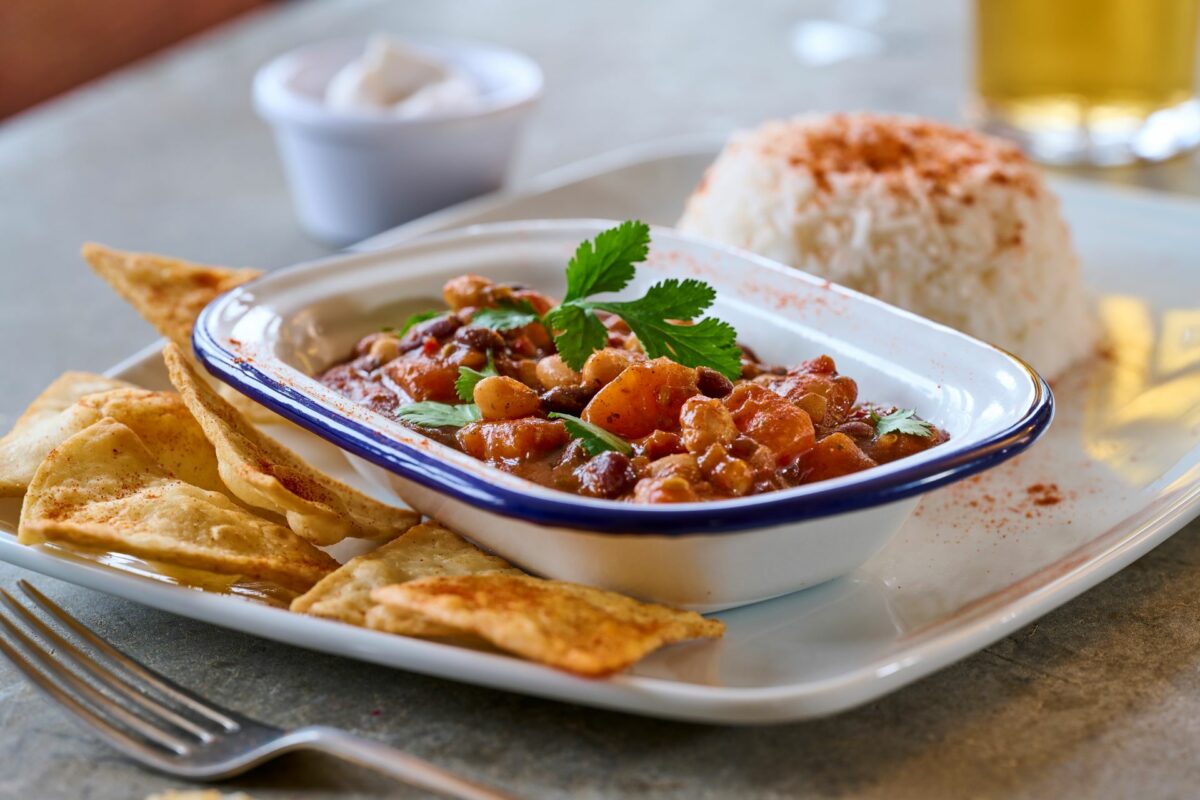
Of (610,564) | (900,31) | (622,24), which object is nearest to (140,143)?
(622,24)

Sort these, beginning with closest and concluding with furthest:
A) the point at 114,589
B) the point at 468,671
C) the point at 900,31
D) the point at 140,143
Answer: the point at 468,671 → the point at 114,589 → the point at 140,143 → the point at 900,31

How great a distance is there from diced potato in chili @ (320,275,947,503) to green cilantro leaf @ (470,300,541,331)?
1 cm

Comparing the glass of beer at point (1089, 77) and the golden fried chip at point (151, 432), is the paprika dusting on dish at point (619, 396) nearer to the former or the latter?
the golden fried chip at point (151, 432)

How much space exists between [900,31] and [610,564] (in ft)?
18.0

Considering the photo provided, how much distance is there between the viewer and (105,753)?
2.08m

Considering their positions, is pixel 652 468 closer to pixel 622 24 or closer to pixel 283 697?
pixel 283 697

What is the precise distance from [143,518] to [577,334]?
84 cm

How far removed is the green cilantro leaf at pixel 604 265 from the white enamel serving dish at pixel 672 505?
36 cm

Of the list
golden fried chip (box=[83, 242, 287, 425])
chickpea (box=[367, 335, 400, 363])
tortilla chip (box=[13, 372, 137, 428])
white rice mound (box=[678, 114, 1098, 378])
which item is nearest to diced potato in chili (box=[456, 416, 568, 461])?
chickpea (box=[367, 335, 400, 363])

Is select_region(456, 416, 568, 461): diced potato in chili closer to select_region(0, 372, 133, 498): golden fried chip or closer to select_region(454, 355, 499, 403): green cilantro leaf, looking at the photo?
select_region(454, 355, 499, 403): green cilantro leaf

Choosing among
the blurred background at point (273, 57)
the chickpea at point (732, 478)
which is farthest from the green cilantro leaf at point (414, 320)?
the blurred background at point (273, 57)

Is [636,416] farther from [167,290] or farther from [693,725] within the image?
[167,290]

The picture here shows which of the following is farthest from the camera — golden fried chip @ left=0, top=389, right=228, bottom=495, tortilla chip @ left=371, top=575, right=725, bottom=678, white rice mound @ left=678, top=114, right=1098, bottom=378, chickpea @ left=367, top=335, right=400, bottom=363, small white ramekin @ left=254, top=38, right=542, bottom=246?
small white ramekin @ left=254, top=38, right=542, bottom=246

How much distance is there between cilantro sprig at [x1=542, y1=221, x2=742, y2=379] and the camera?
2.60m
